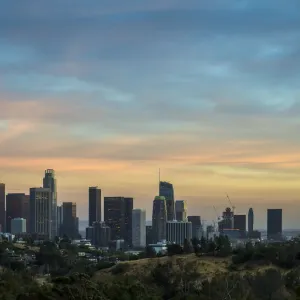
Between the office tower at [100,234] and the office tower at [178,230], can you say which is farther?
the office tower at [100,234]

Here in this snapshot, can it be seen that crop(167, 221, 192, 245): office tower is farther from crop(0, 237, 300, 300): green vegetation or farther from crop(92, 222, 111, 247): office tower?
crop(0, 237, 300, 300): green vegetation

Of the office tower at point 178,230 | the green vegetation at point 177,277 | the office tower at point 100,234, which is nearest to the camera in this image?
the green vegetation at point 177,277

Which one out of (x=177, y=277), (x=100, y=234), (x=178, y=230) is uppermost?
(x=177, y=277)

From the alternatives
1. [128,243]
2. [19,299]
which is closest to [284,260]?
[19,299]

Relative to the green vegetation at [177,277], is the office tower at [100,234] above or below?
below

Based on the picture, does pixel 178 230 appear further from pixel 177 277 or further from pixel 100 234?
pixel 177 277

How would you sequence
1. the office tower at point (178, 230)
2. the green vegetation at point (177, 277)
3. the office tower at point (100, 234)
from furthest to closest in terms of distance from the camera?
1. the office tower at point (100, 234)
2. the office tower at point (178, 230)
3. the green vegetation at point (177, 277)

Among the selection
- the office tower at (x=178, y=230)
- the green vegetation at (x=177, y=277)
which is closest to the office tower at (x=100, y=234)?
the office tower at (x=178, y=230)

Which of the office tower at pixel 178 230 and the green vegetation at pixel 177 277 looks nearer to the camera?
the green vegetation at pixel 177 277

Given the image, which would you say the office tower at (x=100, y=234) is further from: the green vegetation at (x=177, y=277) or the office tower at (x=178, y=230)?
the green vegetation at (x=177, y=277)

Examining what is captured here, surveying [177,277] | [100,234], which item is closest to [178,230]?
[100,234]

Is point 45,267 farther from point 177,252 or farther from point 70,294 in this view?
point 70,294

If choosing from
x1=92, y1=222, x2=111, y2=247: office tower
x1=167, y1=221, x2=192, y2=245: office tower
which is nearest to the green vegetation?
x1=167, y1=221, x2=192, y2=245: office tower
